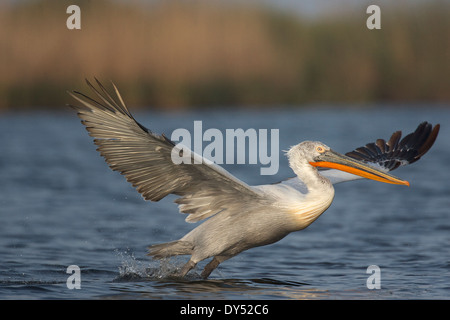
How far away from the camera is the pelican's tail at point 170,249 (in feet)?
22.4

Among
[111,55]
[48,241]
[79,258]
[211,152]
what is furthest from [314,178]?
[111,55]

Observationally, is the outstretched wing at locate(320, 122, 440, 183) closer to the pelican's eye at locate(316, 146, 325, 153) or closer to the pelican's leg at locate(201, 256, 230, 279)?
the pelican's eye at locate(316, 146, 325, 153)

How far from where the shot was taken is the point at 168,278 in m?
7.05

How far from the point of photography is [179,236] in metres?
9.67

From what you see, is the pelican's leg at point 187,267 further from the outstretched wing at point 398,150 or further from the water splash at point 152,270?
the outstretched wing at point 398,150

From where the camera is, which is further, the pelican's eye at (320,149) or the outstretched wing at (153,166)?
the pelican's eye at (320,149)

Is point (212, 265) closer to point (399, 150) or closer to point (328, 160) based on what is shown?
point (328, 160)

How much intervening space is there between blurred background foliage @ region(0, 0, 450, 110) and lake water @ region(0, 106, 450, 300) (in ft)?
9.55

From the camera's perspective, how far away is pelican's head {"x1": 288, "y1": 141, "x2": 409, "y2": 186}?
6.72 m

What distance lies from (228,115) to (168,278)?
17.1m

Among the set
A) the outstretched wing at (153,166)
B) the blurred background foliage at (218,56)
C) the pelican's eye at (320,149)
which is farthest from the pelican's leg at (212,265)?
the blurred background foliage at (218,56)

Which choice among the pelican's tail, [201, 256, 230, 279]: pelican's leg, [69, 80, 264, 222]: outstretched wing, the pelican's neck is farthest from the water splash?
the pelican's neck

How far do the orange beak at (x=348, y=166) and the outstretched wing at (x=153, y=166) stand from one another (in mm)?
720

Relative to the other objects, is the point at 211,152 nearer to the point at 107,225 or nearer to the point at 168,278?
the point at 107,225
